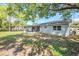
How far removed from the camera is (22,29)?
15.8ft

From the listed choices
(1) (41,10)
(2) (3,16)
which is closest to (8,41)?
(2) (3,16)

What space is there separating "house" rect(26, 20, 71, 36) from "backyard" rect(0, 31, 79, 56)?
0.25 ft

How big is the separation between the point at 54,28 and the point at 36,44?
0.45m

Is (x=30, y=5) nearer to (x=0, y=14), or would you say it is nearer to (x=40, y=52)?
(x=0, y=14)

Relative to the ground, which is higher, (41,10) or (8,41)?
(41,10)

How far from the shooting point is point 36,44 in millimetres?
4848

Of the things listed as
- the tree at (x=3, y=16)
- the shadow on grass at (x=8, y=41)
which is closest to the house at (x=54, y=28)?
the shadow on grass at (x=8, y=41)

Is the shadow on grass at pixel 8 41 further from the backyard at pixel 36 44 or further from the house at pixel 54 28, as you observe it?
the house at pixel 54 28

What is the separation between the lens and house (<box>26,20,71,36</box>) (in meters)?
4.80

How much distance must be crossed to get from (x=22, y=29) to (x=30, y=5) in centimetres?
47

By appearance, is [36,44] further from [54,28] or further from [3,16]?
[3,16]

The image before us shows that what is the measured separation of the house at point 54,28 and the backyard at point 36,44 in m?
0.08

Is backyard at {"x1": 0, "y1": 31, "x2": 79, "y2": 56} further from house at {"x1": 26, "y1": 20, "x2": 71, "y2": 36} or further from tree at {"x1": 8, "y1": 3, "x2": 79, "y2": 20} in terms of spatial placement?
tree at {"x1": 8, "y1": 3, "x2": 79, "y2": 20}

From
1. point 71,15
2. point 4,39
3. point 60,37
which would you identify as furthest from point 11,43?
point 71,15
